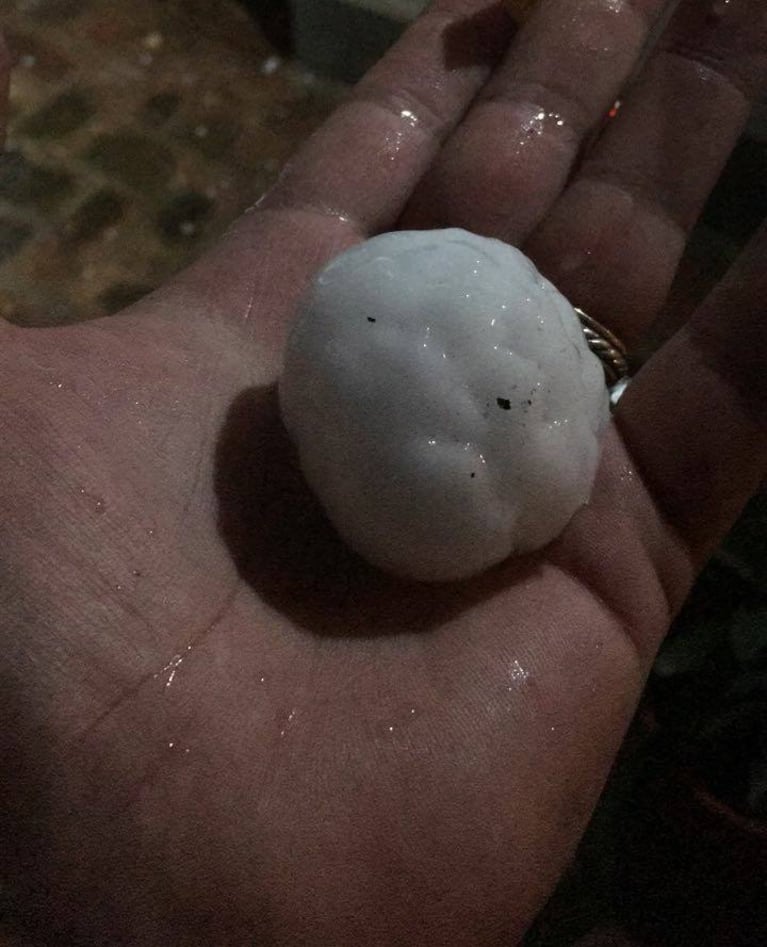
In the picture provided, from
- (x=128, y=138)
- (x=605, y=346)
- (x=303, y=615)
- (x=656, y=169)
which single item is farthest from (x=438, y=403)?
(x=128, y=138)

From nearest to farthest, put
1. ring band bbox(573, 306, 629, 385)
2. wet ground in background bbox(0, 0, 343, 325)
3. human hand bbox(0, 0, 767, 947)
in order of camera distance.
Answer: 1. human hand bbox(0, 0, 767, 947)
2. ring band bbox(573, 306, 629, 385)
3. wet ground in background bbox(0, 0, 343, 325)

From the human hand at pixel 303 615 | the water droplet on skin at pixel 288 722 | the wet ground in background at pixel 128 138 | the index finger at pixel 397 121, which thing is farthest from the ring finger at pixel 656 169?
the wet ground in background at pixel 128 138

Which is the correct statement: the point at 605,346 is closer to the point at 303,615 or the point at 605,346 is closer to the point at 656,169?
the point at 656,169

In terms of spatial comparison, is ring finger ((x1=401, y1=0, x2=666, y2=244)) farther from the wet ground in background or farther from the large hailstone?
the wet ground in background

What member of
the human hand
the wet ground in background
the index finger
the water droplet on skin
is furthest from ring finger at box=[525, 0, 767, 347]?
the wet ground in background

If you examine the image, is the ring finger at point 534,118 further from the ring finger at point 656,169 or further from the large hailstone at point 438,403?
the large hailstone at point 438,403

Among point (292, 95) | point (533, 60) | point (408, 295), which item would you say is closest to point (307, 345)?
point (408, 295)
